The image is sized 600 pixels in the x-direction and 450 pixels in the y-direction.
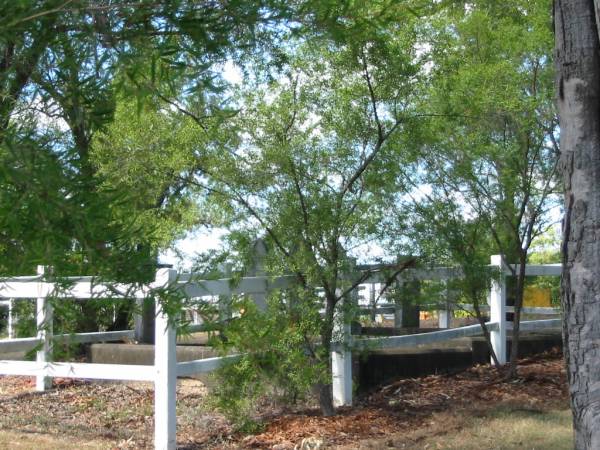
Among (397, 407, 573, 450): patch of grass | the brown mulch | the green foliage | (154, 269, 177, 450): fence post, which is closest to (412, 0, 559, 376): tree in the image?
the brown mulch

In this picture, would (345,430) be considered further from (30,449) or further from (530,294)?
(530,294)

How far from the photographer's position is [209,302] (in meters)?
3.64

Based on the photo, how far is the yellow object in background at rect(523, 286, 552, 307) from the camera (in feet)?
Answer: 50.2

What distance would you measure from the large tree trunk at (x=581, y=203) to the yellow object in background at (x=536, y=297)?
10.4m

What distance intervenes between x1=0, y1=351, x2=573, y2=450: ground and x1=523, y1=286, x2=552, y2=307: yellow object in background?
178 inches

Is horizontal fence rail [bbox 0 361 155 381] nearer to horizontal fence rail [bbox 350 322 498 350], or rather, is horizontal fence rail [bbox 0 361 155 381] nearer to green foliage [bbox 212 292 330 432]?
green foliage [bbox 212 292 330 432]

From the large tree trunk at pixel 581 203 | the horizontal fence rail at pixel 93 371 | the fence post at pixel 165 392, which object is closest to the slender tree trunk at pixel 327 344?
the fence post at pixel 165 392

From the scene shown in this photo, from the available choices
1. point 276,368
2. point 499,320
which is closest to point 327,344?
→ point 276,368

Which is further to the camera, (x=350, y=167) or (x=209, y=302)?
(x=350, y=167)

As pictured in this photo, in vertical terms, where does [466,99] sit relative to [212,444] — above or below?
above

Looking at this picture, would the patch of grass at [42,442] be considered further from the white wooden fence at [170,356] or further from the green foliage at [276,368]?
the green foliage at [276,368]

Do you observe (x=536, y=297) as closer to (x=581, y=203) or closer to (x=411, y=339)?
(x=411, y=339)

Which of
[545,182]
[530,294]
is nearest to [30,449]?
[545,182]

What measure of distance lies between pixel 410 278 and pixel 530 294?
7.28 meters
